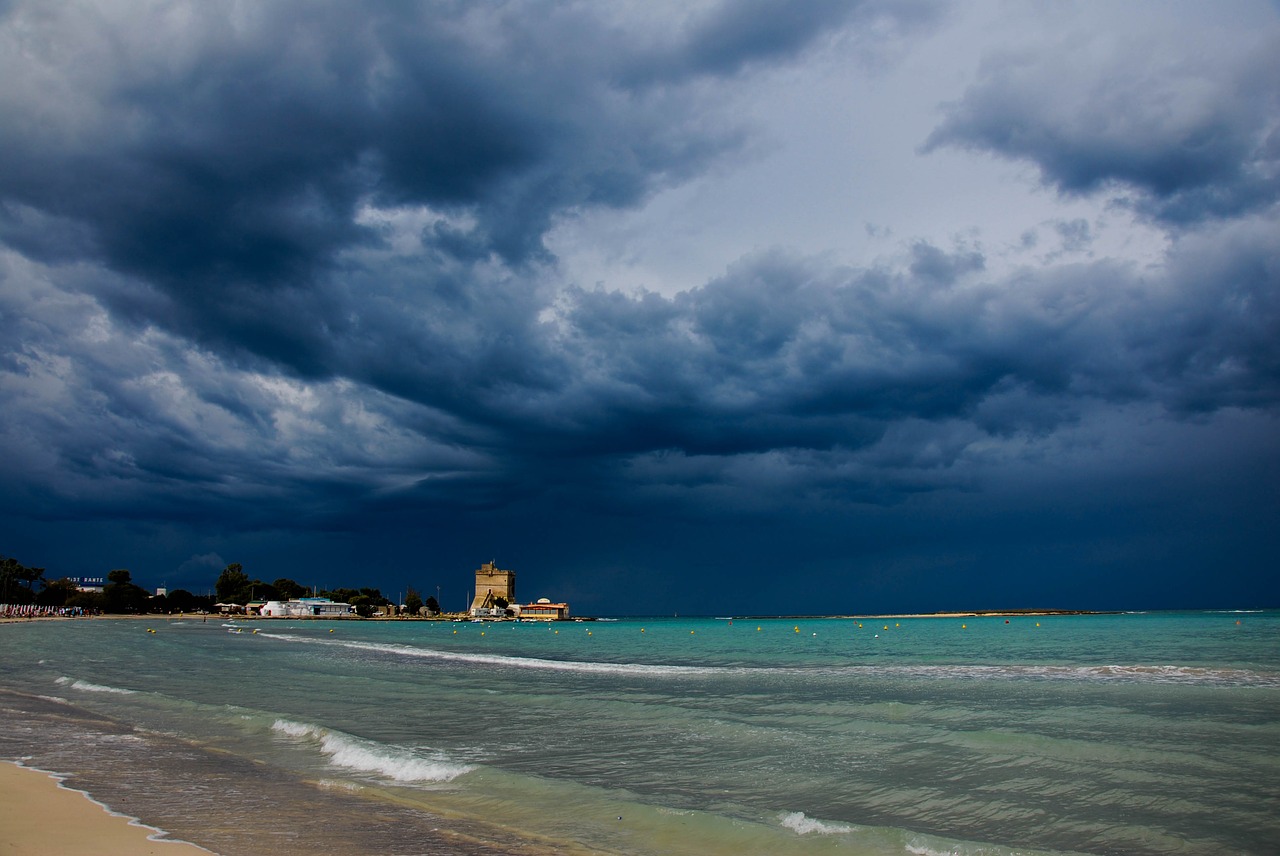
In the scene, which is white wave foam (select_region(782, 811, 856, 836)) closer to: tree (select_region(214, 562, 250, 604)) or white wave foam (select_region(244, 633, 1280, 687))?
white wave foam (select_region(244, 633, 1280, 687))

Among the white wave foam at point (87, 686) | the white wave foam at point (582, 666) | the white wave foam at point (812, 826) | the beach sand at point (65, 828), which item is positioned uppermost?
the beach sand at point (65, 828)

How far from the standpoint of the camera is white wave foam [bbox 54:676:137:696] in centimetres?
2602

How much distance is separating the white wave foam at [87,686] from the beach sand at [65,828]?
16.4m

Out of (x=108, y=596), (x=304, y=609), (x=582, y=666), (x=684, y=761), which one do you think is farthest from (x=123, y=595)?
(x=684, y=761)

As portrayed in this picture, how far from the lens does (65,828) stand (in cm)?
948

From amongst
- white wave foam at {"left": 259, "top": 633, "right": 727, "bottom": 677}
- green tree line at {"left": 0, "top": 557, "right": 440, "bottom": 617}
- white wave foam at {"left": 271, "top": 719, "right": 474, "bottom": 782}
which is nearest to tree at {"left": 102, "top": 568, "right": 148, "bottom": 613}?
green tree line at {"left": 0, "top": 557, "right": 440, "bottom": 617}

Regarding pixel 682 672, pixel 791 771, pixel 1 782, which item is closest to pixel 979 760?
pixel 791 771

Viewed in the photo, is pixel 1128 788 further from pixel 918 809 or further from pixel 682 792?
pixel 682 792

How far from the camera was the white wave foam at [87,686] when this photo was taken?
1024 inches

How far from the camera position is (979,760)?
1437cm

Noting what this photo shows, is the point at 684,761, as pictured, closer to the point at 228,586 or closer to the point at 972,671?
the point at 972,671

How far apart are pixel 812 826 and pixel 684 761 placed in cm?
496

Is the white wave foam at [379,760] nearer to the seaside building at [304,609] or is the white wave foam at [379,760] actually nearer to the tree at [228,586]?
the seaside building at [304,609]

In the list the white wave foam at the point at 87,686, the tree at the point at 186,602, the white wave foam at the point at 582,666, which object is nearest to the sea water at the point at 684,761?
the white wave foam at the point at 87,686
